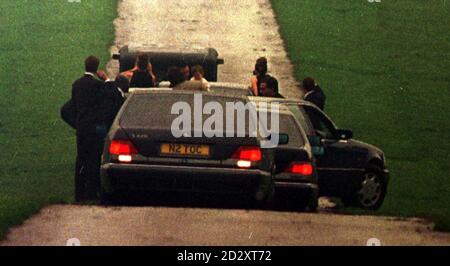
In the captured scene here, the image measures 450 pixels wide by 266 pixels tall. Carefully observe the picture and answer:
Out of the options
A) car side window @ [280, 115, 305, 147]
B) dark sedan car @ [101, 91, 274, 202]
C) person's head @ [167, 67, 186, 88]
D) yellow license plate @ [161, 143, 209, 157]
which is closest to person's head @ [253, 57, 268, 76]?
person's head @ [167, 67, 186, 88]

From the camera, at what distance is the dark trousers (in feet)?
70.5

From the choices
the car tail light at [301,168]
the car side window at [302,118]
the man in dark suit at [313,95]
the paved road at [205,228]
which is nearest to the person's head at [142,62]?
the man in dark suit at [313,95]

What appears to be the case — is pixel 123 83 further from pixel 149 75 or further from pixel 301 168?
pixel 301 168

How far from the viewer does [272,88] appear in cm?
2494

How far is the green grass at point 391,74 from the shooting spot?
106 feet

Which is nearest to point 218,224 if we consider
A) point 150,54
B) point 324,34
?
point 150,54

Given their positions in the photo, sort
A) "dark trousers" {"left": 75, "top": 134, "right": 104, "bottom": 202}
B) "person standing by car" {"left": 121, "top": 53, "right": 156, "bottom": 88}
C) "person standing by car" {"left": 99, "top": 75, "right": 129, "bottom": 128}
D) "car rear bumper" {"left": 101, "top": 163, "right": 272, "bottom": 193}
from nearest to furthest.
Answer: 1. "car rear bumper" {"left": 101, "top": 163, "right": 272, "bottom": 193}
2. "person standing by car" {"left": 99, "top": 75, "right": 129, "bottom": 128}
3. "dark trousers" {"left": 75, "top": 134, "right": 104, "bottom": 202}
4. "person standing by car" {"left": 121, "top": 53, "right": 156, "bottom": 88}

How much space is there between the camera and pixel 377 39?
48.8 meters

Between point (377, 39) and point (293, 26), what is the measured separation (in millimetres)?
2487

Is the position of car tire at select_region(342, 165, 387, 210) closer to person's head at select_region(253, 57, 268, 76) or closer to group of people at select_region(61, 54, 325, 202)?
group of people at select_region(61, 54, 325, 202)

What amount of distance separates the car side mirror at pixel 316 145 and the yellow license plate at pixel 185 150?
3.68 m

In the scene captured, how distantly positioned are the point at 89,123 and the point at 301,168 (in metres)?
3.16

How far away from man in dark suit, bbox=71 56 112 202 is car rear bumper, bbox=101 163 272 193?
11.2ft
